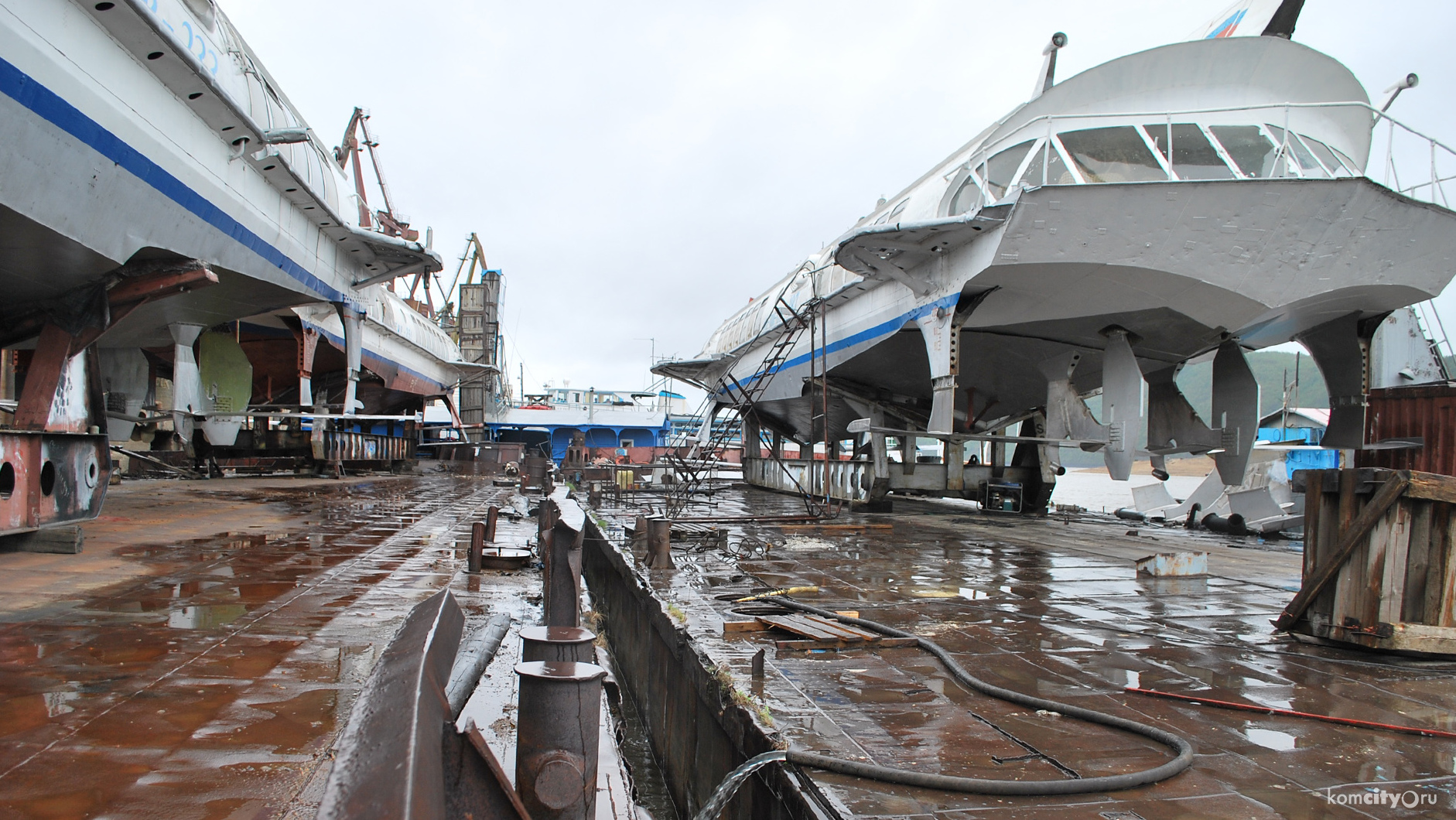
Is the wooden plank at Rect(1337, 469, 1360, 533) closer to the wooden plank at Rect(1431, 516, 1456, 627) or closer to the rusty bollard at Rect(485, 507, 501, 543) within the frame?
the wooden plank at Rect(1431, 516, 1456, 627)

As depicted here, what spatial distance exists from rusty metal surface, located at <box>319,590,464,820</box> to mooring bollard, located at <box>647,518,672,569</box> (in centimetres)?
599

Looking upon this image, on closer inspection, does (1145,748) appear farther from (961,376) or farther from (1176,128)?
(961,376)

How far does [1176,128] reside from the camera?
11.1m

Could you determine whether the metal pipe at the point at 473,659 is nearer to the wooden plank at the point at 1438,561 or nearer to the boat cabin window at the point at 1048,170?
the wooden plank at the point at 1438,561

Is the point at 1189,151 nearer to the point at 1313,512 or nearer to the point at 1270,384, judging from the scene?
the point at 1313,512

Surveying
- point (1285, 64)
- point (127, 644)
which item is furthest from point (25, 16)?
point (1285, 64)

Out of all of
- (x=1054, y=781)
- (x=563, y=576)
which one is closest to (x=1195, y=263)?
(x=563, y=576)

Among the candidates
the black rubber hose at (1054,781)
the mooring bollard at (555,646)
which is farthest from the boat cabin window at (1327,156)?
the mooring bollard at (555,646)

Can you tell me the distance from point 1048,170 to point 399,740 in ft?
39.4

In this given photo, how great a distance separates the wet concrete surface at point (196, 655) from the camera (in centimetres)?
290

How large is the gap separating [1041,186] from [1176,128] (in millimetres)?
2685

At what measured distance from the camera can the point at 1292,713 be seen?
153 inches

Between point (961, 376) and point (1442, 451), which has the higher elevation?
point (961, 376)

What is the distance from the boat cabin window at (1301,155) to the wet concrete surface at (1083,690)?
19.9ft
